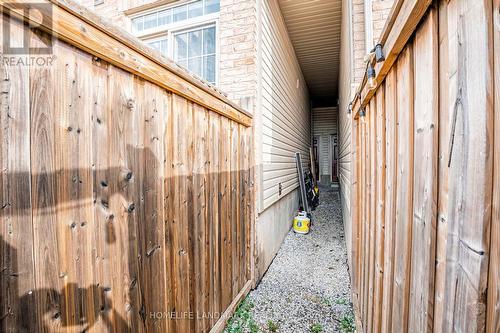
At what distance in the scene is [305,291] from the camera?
120 inches

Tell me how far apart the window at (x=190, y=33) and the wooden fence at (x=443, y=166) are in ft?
9.28

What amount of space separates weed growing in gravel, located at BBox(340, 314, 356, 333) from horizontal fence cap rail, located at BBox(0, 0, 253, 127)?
8.29 ft

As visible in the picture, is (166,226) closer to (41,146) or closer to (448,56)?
(41,146)

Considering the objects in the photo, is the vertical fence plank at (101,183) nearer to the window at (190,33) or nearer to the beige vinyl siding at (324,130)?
the window at (190,33)

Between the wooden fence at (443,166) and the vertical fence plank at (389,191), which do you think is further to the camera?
the vertical fence plank at (389,191)

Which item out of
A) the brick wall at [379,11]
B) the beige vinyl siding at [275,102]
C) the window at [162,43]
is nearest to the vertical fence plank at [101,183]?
the beige vinyl siding at [275,102]

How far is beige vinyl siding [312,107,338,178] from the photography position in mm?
11680

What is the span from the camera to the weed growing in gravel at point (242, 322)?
91.9 inches

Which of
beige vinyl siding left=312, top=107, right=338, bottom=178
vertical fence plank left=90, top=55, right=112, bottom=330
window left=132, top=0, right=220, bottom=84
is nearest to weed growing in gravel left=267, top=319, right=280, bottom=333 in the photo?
vertical fence plank left=90, top=55, right=112, bottom=330

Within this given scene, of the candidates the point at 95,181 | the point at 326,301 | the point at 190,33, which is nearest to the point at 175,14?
the point at 190,33

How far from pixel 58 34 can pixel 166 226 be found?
1.05m

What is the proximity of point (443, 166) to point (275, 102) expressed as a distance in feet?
12.6

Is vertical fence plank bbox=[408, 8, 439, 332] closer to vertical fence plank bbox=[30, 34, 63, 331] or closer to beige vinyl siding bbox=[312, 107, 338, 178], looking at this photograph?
vertical fence plank bbox=[30, 34, 63, 331]

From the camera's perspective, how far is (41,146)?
0.81m
